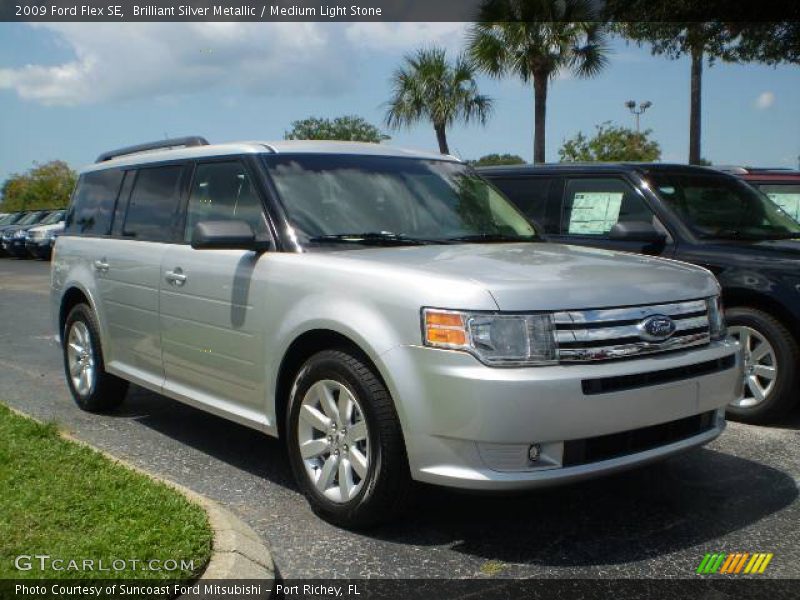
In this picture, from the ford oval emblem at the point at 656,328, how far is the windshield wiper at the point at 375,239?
4.27ft

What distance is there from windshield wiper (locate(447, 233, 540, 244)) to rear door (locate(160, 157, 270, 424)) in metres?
1.09

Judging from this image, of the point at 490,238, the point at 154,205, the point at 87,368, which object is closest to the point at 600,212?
the point at 490,238

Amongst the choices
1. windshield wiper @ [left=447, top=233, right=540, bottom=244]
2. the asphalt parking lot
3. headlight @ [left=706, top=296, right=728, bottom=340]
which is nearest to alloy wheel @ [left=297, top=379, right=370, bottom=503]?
the asphalt parking lot

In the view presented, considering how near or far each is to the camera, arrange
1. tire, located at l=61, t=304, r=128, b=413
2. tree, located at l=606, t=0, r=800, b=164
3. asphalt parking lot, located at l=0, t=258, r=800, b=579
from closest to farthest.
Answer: asphalt parking lot, located at l=0, t=258, r=800, b=579, tire, located at l=61, t=304, r=128, b=413, tree, located at l=606, t=0, r=800, b=164

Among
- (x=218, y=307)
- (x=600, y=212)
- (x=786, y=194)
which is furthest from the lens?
(x=786, y=194)

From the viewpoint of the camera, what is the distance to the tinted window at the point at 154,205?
5.56 meters

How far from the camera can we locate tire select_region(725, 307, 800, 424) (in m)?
5.87

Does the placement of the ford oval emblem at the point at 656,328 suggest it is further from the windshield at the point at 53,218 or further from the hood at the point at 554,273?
the windshield at the point at 53,218

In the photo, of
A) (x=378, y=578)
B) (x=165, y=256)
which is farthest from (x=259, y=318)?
(x=378, y=578)

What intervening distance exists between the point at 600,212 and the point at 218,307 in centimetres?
351

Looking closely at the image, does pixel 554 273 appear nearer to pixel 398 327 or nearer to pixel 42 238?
pixel 398 327

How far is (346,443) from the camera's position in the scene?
13.3 ft

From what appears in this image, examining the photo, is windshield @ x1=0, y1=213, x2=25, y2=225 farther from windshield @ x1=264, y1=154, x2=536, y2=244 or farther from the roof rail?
windshield @ x1=264, y1=154, x2=536, y2=244

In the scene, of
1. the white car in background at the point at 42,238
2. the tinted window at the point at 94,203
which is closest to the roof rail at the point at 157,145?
the tinted window at the point at 94,203
